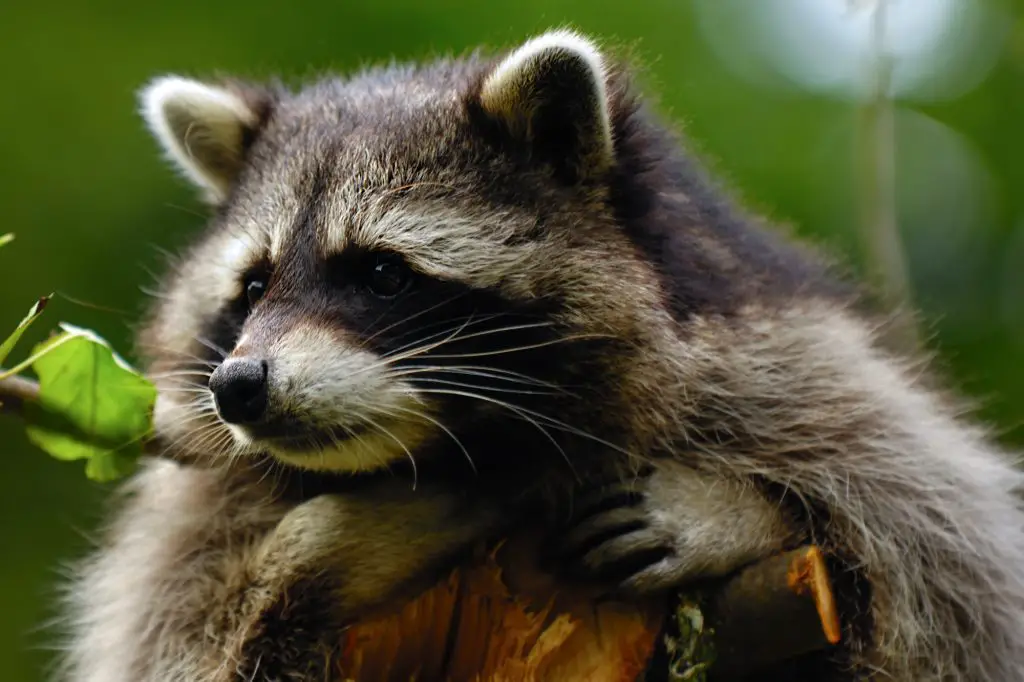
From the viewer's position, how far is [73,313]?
17.3 ft

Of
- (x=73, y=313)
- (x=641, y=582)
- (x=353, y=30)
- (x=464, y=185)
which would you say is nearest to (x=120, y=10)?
(x=353, y=30)

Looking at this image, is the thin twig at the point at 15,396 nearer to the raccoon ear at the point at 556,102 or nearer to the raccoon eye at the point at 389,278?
the raccoon eye at the point at 389,278

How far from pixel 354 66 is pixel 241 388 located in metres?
3.07

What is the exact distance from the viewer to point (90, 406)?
95.7 inches

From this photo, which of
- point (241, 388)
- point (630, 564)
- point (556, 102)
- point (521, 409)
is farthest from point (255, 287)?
point (630, 564)

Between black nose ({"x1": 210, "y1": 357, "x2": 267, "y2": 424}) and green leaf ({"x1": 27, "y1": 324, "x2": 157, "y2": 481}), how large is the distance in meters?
0.23

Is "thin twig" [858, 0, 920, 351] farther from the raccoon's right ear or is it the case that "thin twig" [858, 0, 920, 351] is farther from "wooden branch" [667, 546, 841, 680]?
the raccoon's right ear

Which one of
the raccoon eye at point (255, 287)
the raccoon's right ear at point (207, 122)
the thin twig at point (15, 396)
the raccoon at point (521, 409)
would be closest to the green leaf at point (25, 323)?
the thin twig at point (15, 396)

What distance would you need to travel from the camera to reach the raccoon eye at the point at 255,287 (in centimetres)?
280

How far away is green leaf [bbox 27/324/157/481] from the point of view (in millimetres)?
2363

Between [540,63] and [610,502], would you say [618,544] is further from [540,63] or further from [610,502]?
[540,63]

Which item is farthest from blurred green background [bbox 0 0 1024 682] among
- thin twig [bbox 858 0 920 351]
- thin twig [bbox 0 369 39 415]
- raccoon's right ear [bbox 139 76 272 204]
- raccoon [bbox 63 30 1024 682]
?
thin twig [bbox 0 369 39 415]

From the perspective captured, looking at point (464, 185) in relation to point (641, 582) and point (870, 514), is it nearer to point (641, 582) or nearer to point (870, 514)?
point (641, 582)

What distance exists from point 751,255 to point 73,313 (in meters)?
3.47
